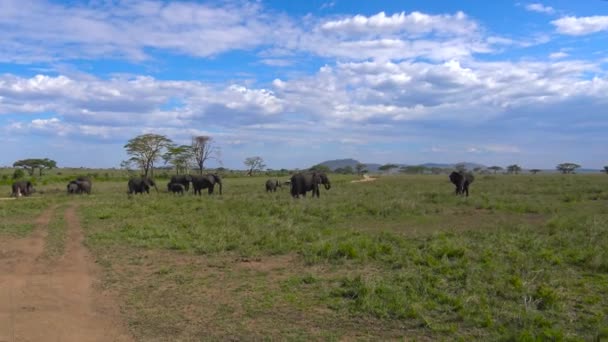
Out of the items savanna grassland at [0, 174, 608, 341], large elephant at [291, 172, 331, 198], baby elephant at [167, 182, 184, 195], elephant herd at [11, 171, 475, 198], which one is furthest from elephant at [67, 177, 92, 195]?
savanna grassland at [0, 174, 608, 341]

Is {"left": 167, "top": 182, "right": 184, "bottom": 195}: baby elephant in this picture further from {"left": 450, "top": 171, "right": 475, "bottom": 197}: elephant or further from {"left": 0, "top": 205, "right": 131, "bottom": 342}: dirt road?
{"left": 0, "top": 205, "right": 131, "bottom": 342}: dirt road

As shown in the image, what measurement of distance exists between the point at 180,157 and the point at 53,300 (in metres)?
60.3

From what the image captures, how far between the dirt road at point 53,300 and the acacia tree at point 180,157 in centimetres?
5394

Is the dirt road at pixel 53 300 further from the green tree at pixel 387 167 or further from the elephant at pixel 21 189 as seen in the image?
the green tree at pixel 387 167

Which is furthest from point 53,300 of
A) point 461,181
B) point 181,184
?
point 181,184

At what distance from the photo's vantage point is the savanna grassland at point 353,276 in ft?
21.0

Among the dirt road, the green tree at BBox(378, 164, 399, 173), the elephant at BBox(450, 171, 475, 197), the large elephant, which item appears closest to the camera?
the dirt road

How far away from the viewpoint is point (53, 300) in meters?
7.82

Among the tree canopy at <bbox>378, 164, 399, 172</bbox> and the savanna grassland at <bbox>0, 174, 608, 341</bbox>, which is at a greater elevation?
the tree canopy at <bbox>378, 164, 399, 172</bbox>

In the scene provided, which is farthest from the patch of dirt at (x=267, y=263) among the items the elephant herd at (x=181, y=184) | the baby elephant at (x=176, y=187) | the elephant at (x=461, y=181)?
the baby elephant at (x=176, y=187)

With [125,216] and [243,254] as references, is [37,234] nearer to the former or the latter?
[125,216]

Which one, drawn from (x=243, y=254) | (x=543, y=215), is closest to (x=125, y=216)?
(x=243, y=254)

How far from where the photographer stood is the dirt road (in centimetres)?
638

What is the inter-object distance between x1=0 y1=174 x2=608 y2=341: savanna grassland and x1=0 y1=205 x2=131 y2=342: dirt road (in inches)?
13.0
